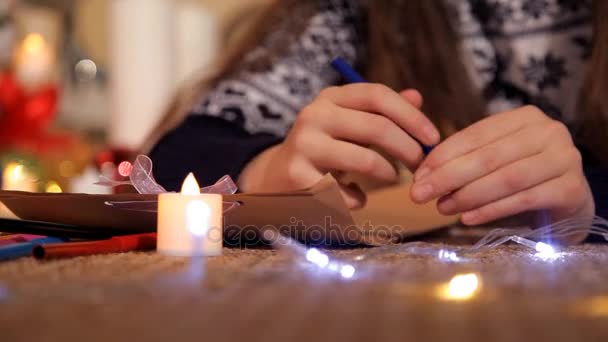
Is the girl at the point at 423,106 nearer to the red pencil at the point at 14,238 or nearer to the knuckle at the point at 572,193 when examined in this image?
the knuckle at the point at 572,193

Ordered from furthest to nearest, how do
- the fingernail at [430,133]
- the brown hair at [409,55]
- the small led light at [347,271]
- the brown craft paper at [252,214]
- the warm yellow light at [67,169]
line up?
the warm yellow light at [67,169] → the brown hair at [409,55] → the fingernail at [430,133] → the brown craft paper at [252,214] → the small led light at [347,271]

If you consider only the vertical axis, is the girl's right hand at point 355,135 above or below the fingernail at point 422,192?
above

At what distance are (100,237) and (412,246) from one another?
22 centimetres

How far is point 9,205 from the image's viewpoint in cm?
44

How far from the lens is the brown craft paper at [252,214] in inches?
15.5

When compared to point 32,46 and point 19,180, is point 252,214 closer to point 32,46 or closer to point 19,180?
point 19,180

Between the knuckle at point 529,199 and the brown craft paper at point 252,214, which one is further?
the knuckle at point 529,199

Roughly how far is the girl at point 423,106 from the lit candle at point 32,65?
630 millimetres

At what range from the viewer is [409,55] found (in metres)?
0.92

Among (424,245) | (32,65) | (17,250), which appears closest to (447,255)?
(424,245)

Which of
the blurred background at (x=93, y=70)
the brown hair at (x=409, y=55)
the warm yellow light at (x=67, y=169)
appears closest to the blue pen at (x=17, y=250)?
the brown hair at (x=409, y=55)

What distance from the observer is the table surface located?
0.63 feet

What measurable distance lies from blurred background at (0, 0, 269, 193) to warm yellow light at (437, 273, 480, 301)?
0.87 metres

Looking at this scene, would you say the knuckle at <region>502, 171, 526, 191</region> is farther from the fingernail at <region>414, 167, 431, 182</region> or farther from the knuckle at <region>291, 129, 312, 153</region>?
the knuckle at <region>291, 129, 312, 153</region>
